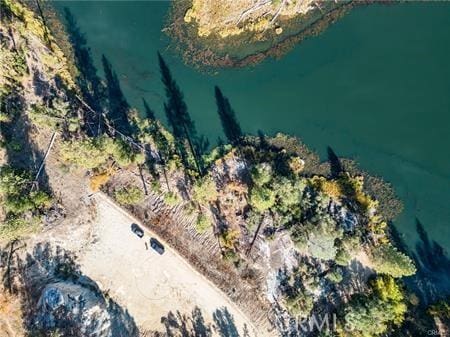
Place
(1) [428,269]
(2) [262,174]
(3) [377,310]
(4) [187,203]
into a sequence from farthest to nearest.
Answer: (1) [428,269] → (4) [187,203] → (2) [262,174] → (3) [377,310]

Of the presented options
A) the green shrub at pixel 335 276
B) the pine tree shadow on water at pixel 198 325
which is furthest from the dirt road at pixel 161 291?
the green shrub at pixel 335 276

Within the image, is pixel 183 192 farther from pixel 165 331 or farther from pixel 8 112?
pixel 8 112

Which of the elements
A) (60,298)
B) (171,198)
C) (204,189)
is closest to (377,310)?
(204,189)

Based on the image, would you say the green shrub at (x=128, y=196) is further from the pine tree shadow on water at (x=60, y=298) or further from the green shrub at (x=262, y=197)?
the green shrub at (x=262, y=197)

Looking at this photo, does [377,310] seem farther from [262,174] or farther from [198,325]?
[198,325]

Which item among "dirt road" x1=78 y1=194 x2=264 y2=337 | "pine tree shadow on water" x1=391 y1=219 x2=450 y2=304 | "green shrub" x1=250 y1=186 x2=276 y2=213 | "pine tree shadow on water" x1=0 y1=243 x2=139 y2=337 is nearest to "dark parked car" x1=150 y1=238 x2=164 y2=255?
"dirt road" x1=78 y1=194 x2=264 y2=337

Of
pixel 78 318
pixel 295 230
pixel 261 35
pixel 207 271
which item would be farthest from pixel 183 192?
pixel 261 35
